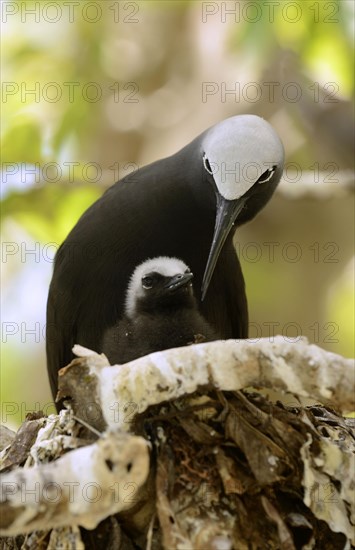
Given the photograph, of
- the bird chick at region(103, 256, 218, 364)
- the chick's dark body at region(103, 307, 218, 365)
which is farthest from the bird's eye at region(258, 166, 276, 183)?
the chick's dark body at region(103, 307, 218, 365)

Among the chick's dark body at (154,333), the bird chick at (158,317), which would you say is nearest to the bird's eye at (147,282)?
the bird chick at (158,317)

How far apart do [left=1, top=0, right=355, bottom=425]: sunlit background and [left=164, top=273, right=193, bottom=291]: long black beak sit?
193 cm

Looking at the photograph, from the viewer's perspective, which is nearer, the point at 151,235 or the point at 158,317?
the point at 158,317

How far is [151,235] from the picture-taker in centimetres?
526

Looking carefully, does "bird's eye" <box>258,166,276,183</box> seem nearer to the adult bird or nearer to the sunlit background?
the adult bird

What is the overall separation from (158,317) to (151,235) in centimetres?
73

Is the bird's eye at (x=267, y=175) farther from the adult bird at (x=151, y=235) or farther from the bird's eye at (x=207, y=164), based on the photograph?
the bird's eye at (x=207, y=164)

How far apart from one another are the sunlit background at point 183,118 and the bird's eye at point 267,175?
4.34ft

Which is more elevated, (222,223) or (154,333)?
(222,223)

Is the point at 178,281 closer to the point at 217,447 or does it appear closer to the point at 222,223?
the point at 222,223

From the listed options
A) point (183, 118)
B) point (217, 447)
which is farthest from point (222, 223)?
point (183, 118)

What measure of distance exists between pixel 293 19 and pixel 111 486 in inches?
174

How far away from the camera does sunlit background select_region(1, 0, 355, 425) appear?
6770 millimetres

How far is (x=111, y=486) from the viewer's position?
295cm
